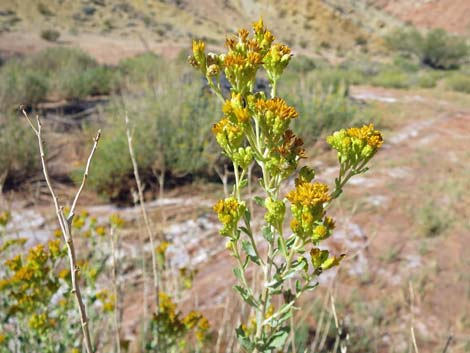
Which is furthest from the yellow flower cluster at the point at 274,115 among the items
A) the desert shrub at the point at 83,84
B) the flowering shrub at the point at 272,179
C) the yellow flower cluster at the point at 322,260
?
the desert shrub at the point at 83,84

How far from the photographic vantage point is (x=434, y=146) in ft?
19.7

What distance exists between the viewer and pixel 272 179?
0.99 m

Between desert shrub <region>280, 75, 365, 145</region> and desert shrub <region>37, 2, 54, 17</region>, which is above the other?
desert shrub <region>37, 2, 54, 17</region>

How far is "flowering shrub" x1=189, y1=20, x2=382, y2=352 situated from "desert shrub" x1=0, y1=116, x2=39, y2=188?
4184mm

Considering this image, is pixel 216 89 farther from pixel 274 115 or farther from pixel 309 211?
pixel 309 211

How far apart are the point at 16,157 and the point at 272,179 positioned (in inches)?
→ 172

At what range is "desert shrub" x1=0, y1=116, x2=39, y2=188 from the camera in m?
4.53

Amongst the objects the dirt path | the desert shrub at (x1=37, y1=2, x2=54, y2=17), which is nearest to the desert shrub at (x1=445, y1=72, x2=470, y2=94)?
the dirt path

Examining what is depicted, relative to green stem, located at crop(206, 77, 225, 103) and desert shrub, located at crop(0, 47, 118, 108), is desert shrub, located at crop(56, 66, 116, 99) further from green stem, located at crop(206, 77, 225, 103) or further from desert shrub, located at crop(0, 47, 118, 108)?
green stem, located at crop(206, 77, 225, 103)

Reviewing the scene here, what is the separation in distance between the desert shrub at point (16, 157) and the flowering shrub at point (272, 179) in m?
4.18

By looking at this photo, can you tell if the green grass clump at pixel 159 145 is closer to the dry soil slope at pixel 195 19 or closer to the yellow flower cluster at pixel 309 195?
the yellow flower cluster at pixel 309 195

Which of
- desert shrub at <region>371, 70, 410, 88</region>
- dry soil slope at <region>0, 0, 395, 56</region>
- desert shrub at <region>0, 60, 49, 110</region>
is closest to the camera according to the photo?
desert shrub at <region>0, 60, 49, 110</region>

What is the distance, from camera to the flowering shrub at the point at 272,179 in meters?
0.92

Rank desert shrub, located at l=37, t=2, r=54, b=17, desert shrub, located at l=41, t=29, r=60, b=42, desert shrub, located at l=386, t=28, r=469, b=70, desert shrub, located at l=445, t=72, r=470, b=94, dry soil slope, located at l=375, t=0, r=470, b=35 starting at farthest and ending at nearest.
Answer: dry soil slope, located at l=375, t=0, r=470, b=35
desert shrub, located at l=37, t=2, r=54, b=17
desert shrub, located at l=386, t=28, r=469, b=70
desert shrub, located at l=41, t=29, r=60, b=42
desert shrub, located at l=445, t=72, r=470, b=94
